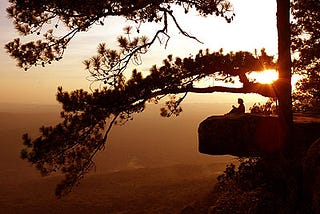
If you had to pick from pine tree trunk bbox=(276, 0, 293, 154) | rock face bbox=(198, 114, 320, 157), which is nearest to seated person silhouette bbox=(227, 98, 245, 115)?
rock face bbox=(198, 114, 320, 157)

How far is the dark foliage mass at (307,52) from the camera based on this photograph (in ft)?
48.9

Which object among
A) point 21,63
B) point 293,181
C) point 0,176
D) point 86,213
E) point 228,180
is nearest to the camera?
point 293,181

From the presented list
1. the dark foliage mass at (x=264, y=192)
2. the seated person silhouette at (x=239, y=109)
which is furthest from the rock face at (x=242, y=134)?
the seated person silhouette at (x=239, y=109)

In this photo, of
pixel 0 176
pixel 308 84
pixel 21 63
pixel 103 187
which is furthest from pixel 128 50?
pixel 0 176

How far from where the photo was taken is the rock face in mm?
12070

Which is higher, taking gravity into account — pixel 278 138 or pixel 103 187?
pixel 278 138

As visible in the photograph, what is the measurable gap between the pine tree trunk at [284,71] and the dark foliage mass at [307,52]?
3.80 metres

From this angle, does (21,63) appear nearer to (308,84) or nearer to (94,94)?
(94,94)

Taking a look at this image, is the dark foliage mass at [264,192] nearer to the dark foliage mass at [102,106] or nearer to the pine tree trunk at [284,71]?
the pine tree trunk at [284,71]

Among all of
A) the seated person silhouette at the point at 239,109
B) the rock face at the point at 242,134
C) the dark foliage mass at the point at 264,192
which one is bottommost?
the dark foliage mass at the point at 264,192

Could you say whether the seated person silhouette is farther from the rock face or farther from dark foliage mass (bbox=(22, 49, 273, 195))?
dark foliage mass (bbox=(22, 49, 273, 195))

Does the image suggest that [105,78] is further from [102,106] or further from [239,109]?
[239,109]

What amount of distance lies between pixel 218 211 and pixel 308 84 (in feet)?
29.7

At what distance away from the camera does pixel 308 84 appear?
17203 mm
